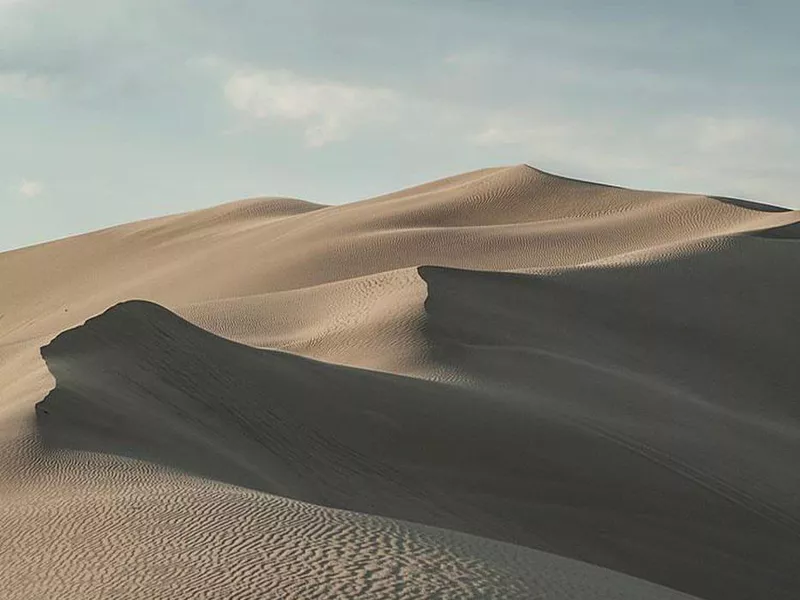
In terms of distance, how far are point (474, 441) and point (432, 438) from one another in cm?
24

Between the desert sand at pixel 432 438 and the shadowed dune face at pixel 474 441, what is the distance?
19mm

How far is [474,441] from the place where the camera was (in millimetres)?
6551

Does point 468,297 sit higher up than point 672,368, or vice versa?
point 468,297

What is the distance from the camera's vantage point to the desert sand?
3242 mm

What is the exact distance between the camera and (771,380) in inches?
407

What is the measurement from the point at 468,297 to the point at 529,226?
25.2 ft

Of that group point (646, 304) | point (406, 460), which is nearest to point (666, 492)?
point (406, 460)

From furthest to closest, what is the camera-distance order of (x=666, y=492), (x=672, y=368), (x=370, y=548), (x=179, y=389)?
(x=672, y=368)
(x=666, y=492)
(x=179, y=389)
(x=370, y=548)

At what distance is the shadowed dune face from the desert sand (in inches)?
0.7

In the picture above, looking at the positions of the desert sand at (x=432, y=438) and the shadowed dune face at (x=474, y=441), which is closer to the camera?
the desert sand at (x=432, y=438)

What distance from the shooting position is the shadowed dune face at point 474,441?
18.2 feet

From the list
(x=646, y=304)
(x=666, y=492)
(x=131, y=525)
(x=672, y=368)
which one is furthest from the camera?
(x=646, y=304)

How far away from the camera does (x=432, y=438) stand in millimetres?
6527

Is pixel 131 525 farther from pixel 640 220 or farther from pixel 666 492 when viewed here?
pixel 640 220
